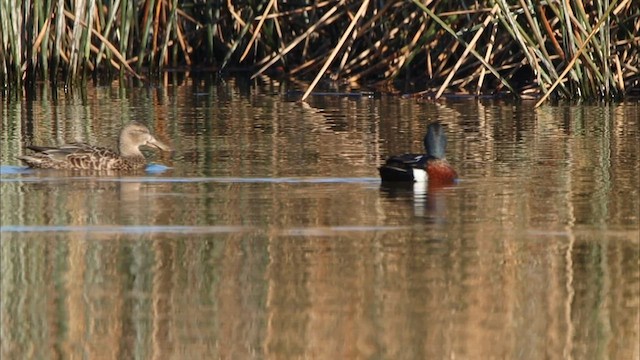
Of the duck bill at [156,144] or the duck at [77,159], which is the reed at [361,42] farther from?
the duck at [77,159]

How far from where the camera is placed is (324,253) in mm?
6812

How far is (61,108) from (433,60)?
157 inches

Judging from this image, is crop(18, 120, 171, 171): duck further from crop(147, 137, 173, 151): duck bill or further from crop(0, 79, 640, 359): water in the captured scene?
crop(147, 137, 173, 151): duck bill

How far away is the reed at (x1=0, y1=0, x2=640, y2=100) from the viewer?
13.9 meters

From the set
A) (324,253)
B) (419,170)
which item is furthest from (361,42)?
(324,253)

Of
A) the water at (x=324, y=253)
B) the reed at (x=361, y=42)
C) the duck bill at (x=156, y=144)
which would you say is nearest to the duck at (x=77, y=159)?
the water at (x=324, y=253)

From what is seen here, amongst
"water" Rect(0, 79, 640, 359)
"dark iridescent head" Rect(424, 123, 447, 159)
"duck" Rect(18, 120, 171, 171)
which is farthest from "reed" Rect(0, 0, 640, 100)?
"duck" Rect(18, 120, 171, 171)

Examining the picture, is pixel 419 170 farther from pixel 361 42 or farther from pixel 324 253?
pixel 361 42

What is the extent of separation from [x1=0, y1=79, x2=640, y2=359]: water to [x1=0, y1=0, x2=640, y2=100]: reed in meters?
2.33

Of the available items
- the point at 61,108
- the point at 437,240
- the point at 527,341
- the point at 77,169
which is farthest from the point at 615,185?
the point at 61,108

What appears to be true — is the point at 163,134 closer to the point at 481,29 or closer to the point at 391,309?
the point at 481,29

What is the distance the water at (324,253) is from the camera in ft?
18.0

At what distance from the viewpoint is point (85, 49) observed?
16297 mm

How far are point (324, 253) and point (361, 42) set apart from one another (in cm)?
1086
